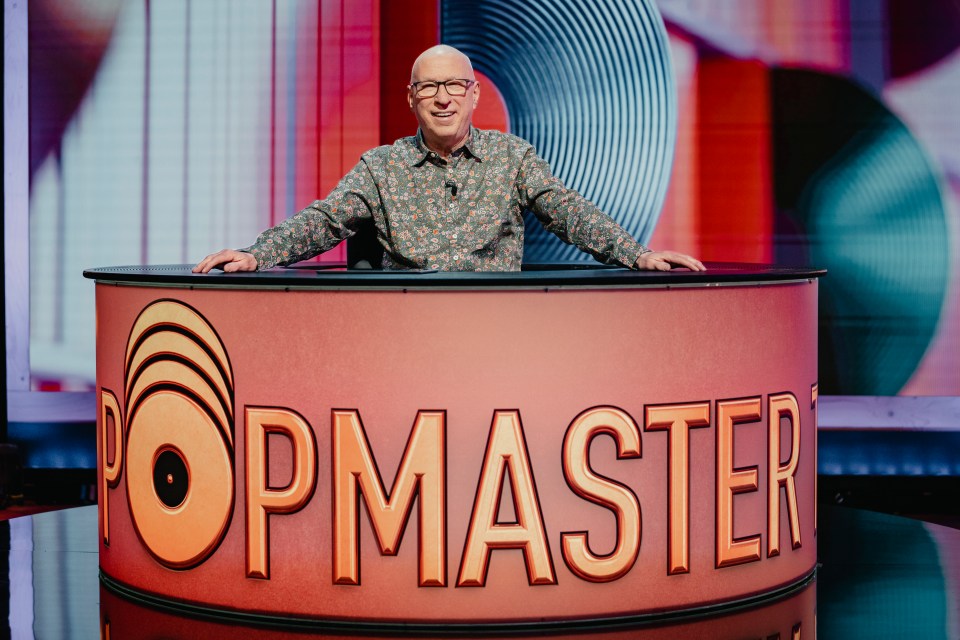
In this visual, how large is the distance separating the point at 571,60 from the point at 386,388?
272 cm

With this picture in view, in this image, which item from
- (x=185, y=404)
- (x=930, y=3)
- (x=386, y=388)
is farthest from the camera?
(x=930, y=3)

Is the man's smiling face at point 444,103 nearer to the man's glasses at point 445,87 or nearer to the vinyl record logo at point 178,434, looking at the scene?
the man's glasses at point 445,87

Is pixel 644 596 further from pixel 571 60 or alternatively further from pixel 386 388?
pixel 571 60

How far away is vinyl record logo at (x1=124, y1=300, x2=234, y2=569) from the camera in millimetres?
2982

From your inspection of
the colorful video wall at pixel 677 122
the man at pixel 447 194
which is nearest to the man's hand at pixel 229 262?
the man at pixel 447 194

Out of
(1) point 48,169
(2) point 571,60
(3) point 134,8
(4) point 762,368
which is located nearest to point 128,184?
(1) point 48,169

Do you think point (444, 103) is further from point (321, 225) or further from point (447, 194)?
point (321, 225)

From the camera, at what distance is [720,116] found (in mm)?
5262

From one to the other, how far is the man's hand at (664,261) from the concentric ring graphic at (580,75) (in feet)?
6.74

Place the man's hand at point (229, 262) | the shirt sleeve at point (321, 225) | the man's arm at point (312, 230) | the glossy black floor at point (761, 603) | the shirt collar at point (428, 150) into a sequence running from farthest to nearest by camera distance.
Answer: the shirt collar at point (428, 150), the shirt sleeve at point (321, 225), the man's arm at point (312, 230), the man's hand at point (229, 262), the glossy black floor at point (761, 603)

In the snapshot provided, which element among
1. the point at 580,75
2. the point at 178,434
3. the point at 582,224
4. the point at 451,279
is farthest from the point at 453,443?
the point at 580,75

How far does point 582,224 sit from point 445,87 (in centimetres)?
49

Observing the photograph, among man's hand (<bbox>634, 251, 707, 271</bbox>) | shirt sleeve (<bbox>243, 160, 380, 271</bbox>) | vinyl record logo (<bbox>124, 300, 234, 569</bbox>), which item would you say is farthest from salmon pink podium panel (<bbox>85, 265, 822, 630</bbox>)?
shirt sleeve (<bbox>243, 160, 380, 271</bbox>)

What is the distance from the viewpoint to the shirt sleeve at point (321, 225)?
332 cm
